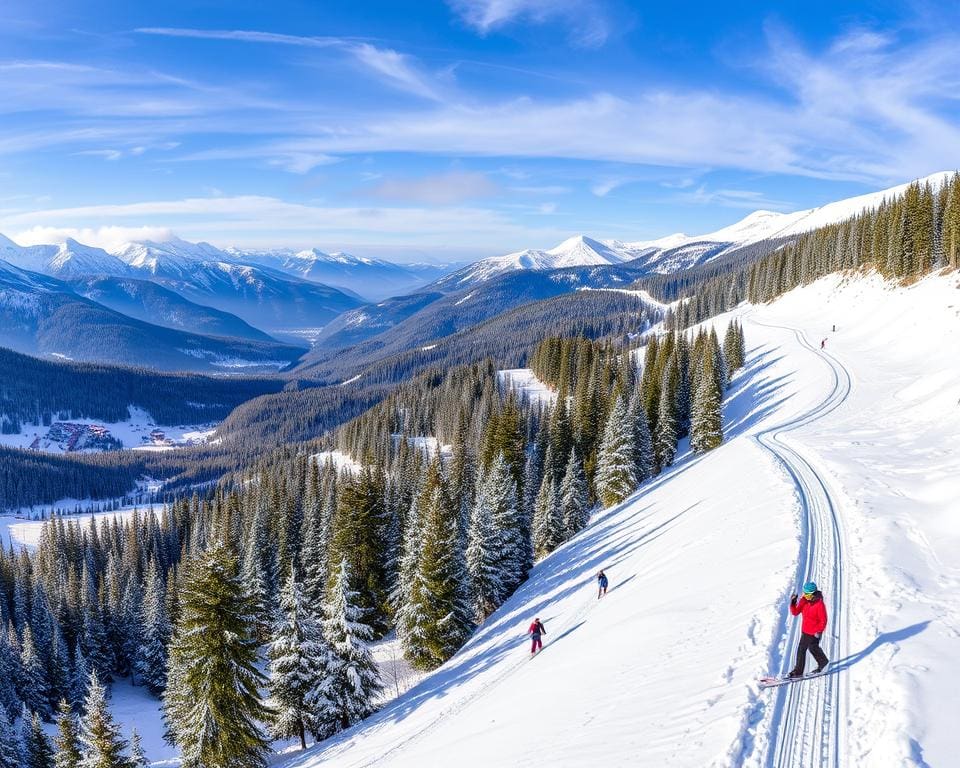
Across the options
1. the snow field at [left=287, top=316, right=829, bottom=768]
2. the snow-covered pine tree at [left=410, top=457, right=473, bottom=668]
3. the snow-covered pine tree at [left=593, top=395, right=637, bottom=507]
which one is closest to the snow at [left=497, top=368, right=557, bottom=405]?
the snow-covered pine tree at [left=593, top=395, right=637, bottom=507]

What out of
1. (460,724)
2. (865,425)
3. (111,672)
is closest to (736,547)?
(460,724)

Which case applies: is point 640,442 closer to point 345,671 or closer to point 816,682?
point 345,671

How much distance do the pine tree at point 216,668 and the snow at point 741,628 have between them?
13.5 feet

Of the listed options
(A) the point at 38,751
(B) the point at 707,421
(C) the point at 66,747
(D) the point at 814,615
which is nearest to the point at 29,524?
(A) the point at 38,751

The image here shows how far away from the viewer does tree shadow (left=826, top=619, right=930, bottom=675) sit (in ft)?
41.0

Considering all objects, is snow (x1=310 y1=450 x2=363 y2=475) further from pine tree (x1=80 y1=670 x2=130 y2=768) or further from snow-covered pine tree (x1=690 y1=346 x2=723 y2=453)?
pine tree (x1=80 y1=670 x2=130 y2=768)

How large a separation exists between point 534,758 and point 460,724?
323 inches

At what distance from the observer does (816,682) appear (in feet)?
39.8

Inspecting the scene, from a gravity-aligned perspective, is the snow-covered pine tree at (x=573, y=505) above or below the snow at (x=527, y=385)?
below

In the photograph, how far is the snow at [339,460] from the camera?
12625 centimetres

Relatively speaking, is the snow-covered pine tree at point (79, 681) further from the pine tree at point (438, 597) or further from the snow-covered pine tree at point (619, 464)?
the snow-covered pine tree at point (619, 464)

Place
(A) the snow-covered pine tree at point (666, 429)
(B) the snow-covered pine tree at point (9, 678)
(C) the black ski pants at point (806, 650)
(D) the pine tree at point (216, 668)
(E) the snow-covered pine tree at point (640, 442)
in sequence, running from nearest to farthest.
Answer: (C) the black ski pants at point (806, 650) → (D) the pine tree at point (216, 668) → (B) the snow-covered pine tree at point (9, 678) → (E) the snow-covered pine tree at point (640, 442) → (A) the snow-covered pine tree at point (666, 429)

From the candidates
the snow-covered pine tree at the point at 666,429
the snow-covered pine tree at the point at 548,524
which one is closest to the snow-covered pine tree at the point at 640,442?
the snow-covered pine tree at the point at 666,429

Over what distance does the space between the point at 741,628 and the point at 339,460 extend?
132284 millimetres
